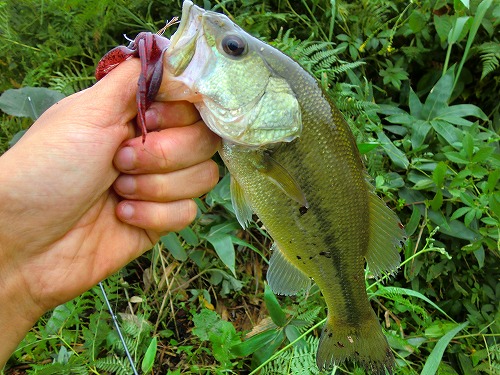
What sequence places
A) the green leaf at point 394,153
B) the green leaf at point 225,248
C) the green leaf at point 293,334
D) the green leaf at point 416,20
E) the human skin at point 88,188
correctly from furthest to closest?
the green leaf at point 416,20 < the green leaf at point 394,153 < the green leaf at point 225,248 < the green leaf at point 293,334 < the human skin at point 88,188

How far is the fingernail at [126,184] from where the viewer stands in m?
1.51

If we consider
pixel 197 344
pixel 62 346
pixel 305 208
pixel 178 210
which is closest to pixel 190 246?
pixel 197 344

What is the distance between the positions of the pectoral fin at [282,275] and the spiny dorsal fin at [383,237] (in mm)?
Answer: 292

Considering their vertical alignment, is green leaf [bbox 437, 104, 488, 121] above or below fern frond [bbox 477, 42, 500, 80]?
below

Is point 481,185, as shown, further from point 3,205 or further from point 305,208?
point 3,205

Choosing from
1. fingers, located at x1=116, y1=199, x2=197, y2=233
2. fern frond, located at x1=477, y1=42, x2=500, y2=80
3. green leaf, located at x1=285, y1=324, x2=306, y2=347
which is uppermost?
fern frond, located at x1=477, y1=42, x2=500, y2=80

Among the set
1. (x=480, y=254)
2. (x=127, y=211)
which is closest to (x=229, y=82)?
(x=127, y=211)

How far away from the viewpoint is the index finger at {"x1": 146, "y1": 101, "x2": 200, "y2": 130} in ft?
4.63

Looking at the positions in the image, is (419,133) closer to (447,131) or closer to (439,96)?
(447,131)

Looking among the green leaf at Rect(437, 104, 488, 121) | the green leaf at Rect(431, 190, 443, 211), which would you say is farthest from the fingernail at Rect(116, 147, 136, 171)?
the green leaf at Rect(437, 104, 488, 121)

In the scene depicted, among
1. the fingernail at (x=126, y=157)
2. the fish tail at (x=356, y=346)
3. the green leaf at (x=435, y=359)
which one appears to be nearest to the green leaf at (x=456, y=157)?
the green leaf at (x=435, y=359)

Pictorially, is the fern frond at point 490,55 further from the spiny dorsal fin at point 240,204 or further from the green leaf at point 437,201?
the spiny dorsal fin at point 240,204

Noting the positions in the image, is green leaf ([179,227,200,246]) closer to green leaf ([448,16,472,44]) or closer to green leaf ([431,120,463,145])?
green leaf ([431,120,463,145])

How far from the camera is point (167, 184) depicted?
154 cm
